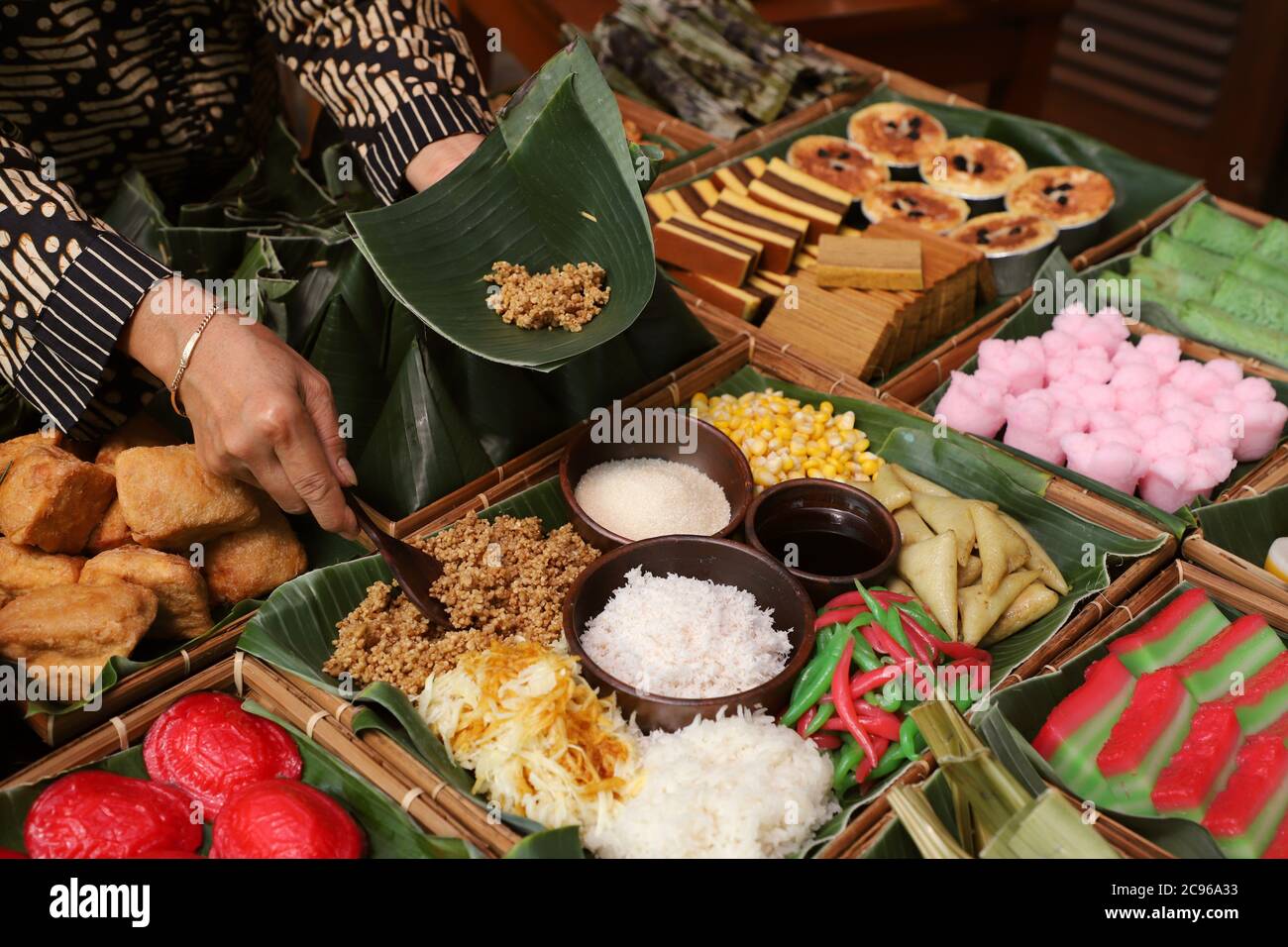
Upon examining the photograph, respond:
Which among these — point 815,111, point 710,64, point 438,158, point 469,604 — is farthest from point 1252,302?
point 469,604

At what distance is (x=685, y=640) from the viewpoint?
6.71ft

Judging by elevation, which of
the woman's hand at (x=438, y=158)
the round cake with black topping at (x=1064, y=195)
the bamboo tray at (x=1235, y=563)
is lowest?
the bamboo tray at (x=1235, y=563)

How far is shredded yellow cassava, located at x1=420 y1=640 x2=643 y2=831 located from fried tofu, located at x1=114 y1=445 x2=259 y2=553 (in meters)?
0.54

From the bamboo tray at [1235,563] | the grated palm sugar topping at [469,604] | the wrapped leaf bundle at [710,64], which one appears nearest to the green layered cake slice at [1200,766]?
the bamboo tray at [1235,563]

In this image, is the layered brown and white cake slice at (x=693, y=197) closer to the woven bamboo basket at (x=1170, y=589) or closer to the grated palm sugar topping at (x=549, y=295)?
the grated palm sugar topping at (x=549, y=295)

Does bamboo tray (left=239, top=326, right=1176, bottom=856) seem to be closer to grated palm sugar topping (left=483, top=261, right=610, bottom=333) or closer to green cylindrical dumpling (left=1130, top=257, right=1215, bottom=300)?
grated palm sugar topping (left=483, top=261, right=610, bottom=333)

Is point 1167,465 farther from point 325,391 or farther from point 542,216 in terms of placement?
point 325,391

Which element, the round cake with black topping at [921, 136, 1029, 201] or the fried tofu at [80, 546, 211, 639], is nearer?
the fried tofu at [80, 546, 211, 639]

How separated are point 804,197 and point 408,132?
1446mm

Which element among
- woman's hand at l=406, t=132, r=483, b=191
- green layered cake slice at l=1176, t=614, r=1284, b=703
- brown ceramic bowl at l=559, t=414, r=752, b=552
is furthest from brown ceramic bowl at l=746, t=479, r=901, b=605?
woman's hand at l=406, t=132, r=483, b=191

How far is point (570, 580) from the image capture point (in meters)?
2.22

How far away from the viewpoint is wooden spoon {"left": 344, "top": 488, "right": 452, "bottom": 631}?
2.10 meters

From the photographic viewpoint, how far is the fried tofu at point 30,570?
202cm

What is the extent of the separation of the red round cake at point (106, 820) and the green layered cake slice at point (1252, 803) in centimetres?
174
